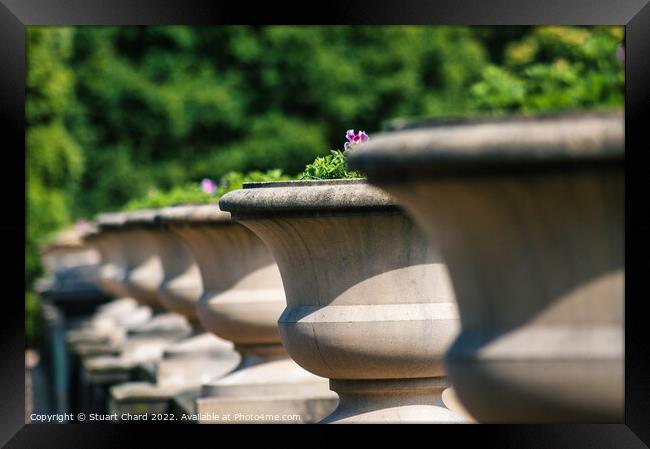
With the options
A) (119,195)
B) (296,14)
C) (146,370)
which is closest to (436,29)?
(119,195)

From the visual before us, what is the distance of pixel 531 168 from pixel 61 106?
75.4ft

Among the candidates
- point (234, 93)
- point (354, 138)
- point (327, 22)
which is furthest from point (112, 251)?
point (234, 93)

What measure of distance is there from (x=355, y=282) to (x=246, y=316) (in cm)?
209

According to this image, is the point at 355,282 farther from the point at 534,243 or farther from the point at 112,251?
the point at 112,251

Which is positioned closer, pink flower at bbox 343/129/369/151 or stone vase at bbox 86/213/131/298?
pink flower at bbox 343/129/369/151

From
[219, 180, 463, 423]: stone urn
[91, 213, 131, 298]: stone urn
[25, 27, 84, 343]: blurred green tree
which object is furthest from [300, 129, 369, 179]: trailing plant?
[25, 27, 84, 343]: blurred green tree

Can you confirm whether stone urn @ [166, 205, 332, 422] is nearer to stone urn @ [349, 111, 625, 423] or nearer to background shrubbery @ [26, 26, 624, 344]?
stone urn @ [349, 111, 625, 423]

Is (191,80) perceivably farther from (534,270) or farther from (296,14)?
(534,270)

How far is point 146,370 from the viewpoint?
33.6 ft

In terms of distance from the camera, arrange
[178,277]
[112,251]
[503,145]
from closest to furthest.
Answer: [503,145]
[178,277]
[112,251]

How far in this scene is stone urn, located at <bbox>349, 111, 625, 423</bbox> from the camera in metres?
3.01

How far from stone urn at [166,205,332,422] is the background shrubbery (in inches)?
865

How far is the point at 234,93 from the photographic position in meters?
30.9

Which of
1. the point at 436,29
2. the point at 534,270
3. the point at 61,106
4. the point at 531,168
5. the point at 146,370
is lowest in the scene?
the point at 146,370
